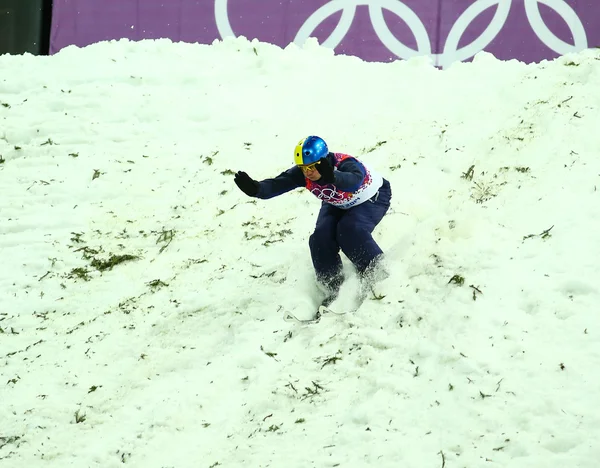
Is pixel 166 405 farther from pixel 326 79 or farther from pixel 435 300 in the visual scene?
pixel 326 79

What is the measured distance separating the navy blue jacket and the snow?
0.56 metres

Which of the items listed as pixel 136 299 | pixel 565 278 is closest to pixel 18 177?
pixel 136 299

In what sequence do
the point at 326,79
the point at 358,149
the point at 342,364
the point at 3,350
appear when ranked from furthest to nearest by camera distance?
1. the point at 326,79
2. the point at 358,149
3. the point at 3,350
4. the point at 342,364

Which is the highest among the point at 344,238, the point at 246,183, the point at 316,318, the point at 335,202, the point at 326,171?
the point at 326,171

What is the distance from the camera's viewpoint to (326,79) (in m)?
8.38

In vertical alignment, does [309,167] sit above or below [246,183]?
above

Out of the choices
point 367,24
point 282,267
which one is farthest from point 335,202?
point 367,24

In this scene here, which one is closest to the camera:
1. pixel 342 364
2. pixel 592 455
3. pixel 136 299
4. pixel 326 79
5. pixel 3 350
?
pixel 592 455

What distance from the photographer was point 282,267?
18.4 ft

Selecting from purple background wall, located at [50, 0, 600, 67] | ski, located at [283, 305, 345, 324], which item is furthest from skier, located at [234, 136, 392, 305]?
purple background wall, located at [50, 0, 600, 67]

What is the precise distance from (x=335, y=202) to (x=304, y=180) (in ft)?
0.96

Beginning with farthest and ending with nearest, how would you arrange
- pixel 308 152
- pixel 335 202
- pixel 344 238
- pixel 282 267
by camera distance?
pixel 282 267, pixel 335 202, pixel 344 238, pixel 308 152

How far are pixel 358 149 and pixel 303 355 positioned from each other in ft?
10.2

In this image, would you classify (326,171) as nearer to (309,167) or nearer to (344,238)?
(309,167)
